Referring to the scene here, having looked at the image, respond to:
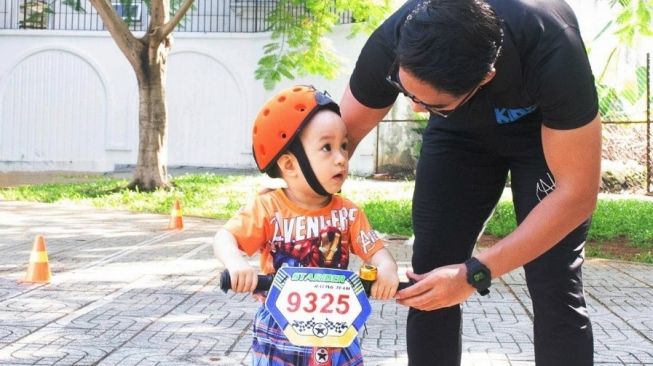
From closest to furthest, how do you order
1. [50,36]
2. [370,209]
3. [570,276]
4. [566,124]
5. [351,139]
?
1. [566,124]
2. [570,276]
3. [351,139]
4. [370,209]
5. [50,36]

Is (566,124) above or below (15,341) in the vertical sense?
above

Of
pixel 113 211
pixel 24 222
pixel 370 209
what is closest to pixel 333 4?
pixel 370 209

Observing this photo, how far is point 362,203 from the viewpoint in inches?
556

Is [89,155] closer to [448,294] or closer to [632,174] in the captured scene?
[632,174]

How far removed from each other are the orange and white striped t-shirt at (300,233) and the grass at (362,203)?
675 centimetres

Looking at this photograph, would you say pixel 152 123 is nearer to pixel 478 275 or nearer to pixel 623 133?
pixel 623 133

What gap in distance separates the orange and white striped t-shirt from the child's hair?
0.43 feet

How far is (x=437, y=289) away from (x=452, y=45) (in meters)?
0.73

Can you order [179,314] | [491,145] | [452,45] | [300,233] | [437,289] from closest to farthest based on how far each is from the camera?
[452,45], [437,289], [300,233], [491,145], [179,314]

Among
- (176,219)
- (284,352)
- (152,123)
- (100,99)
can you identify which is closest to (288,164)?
(284,352)

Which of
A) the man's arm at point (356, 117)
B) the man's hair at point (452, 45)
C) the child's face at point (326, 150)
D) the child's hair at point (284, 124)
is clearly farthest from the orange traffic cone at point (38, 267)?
the man's hair at point (452, 45)

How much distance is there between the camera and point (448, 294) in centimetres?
266

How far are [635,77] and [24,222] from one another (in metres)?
10.4

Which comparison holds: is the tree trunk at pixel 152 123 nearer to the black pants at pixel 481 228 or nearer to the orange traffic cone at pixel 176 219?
the orange traffic cone at pixel 176 219
